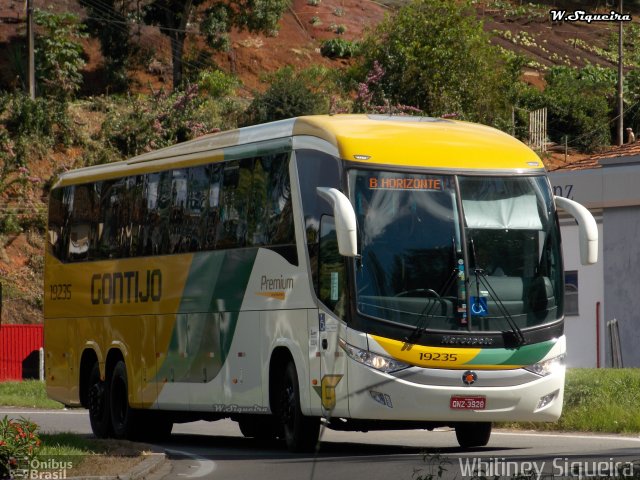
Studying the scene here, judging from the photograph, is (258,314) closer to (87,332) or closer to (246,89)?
(87,332)

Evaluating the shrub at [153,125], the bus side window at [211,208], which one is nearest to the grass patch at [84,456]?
the bus side window at [211,208]

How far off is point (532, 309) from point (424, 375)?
5.08 ft

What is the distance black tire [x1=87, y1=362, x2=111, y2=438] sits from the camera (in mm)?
21719

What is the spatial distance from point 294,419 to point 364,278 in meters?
2.06

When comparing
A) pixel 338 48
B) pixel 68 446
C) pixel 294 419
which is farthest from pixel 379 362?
pixel 338 48

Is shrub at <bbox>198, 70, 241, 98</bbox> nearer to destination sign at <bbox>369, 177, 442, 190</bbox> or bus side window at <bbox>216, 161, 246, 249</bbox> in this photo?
bus side window at <bbox>216, 161, 246, 249</bbox>

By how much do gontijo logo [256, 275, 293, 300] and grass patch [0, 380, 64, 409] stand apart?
13917mm

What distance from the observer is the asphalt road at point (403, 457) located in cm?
1373

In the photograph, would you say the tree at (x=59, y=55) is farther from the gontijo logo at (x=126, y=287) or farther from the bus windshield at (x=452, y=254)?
the bus windshield at (x=452, y=254)

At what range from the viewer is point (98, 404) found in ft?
72.0

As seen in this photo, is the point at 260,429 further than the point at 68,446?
Yes

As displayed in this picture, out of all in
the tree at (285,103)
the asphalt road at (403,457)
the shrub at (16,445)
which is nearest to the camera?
the shrub at (16,445)

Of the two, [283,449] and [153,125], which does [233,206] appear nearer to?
[283,449]

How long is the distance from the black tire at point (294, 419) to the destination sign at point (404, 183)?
94.6 inches
